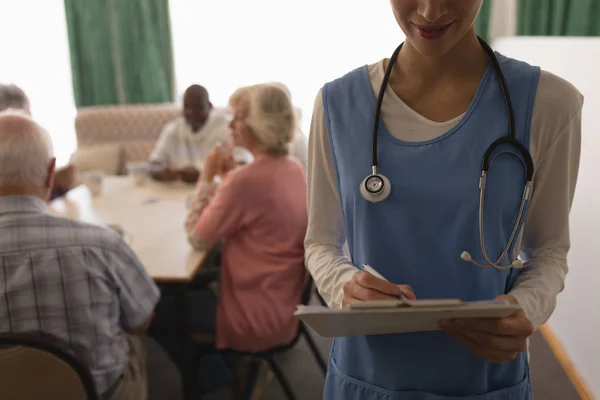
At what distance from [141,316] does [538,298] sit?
1.15m

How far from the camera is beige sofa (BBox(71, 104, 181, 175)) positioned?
3928 millimetres

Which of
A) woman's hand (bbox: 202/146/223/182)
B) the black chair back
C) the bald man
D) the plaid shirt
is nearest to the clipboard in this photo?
the black chair back

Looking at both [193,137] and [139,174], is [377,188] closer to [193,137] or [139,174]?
[139,174]

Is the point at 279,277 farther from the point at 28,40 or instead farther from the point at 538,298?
the point at 28,40

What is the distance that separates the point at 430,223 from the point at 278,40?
140 inches

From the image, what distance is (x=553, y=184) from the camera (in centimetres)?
81

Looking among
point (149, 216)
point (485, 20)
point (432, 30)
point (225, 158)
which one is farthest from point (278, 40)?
point (432, 30)

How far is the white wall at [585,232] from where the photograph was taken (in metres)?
2.24

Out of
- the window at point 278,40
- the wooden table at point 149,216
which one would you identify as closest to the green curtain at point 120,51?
the window at point 278,40

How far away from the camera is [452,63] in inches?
33.4

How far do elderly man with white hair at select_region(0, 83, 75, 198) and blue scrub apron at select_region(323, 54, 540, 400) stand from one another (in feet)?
6.11

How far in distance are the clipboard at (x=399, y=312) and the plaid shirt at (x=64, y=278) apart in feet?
2.83

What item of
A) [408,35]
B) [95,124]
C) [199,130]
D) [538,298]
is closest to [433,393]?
[538,298]

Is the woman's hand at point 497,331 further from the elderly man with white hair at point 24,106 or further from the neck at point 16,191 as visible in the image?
the elderly man with white hair at point 24,106
